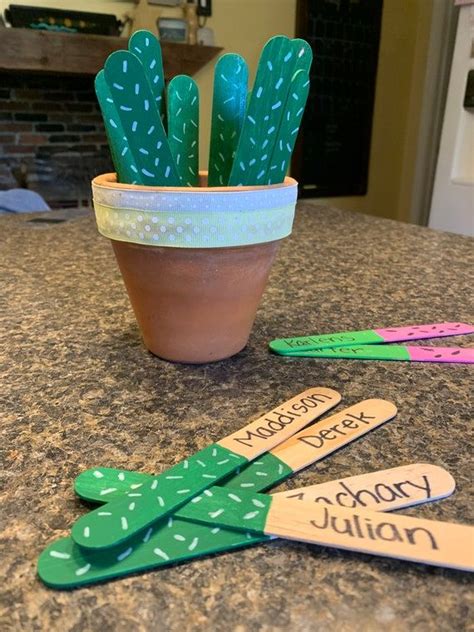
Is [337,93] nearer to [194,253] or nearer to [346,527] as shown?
[194,253]

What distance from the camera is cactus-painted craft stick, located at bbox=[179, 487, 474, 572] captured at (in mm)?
251

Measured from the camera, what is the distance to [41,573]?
25 cm

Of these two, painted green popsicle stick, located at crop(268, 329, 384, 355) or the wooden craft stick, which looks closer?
the wooden craft stick

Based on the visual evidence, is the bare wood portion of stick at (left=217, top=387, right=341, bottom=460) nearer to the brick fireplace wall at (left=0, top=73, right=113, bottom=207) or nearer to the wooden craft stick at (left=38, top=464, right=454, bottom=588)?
the wooden craft stick at (left=38, top=464, right=454, bottom=588)

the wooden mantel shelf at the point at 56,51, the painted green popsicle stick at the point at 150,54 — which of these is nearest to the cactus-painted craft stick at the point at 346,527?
the painted green popsicle stick at the point at 150,54

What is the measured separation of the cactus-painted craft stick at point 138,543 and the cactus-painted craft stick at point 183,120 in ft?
0.90

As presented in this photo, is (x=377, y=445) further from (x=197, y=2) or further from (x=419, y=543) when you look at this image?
(x=197, y=2)

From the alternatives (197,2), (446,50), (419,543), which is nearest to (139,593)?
(419,543)

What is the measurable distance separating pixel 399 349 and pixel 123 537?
1.05 ft

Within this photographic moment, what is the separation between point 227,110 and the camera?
1.52 feet

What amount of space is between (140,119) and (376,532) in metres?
0.30

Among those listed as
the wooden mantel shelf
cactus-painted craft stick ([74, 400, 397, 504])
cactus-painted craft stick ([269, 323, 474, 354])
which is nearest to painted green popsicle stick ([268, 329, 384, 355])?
cactus-painted craft stick ([269, 323, 474, 354])

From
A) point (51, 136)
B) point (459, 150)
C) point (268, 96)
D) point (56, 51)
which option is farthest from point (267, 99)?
point (51, 136)

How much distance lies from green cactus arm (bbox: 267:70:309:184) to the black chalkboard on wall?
280cm
